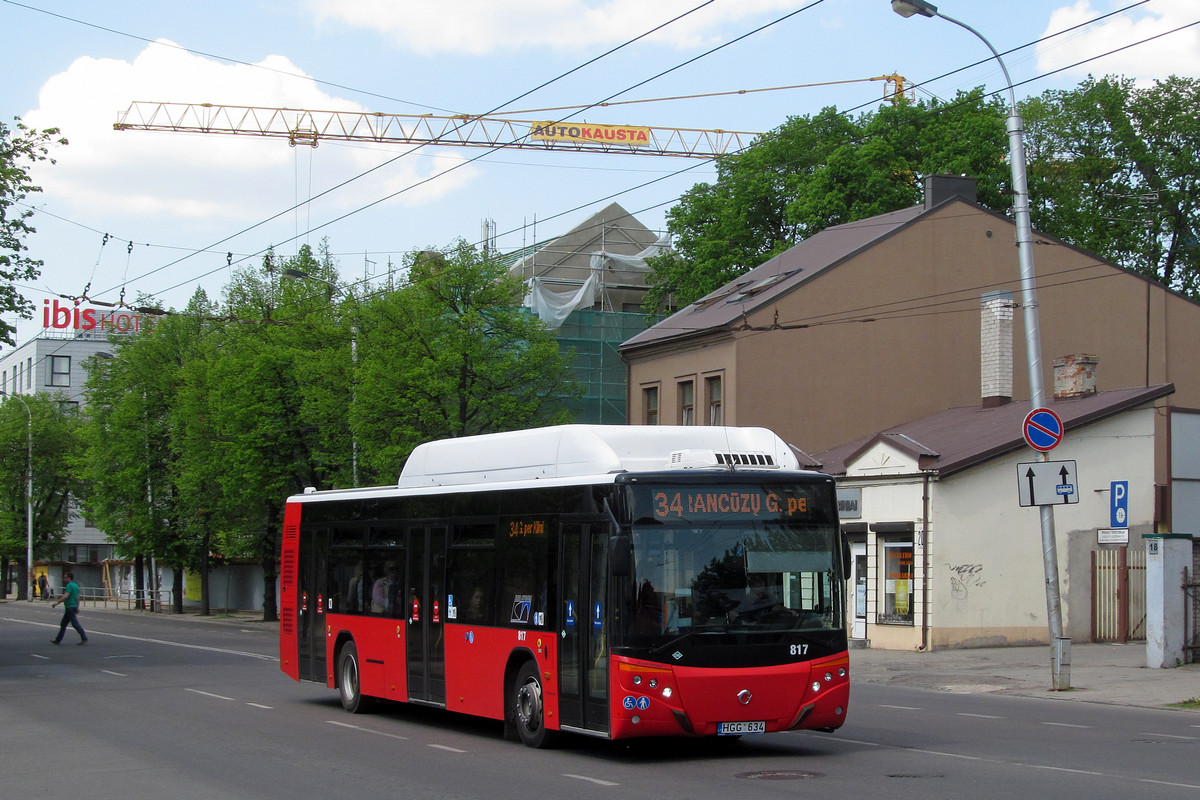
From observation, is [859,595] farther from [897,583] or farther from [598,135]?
[598,135]

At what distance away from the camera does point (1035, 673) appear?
880 inches

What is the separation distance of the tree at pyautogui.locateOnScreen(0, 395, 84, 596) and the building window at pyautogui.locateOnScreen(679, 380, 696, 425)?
5158 centimetres

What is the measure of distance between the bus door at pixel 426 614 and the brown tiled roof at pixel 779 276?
21.9m

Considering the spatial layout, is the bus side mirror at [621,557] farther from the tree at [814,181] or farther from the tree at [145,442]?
the tree at [145,442]

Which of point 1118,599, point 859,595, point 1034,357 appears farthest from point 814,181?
point 1034,357

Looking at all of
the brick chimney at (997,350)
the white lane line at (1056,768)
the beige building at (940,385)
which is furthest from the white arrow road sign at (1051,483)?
the brick chimney at (997,350)

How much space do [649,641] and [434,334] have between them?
25.0 m

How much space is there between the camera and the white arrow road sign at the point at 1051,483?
63.4 ft

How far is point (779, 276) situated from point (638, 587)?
2811 cm

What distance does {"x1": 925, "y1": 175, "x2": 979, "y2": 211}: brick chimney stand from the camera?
38.5m

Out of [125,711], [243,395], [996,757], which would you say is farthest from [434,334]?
[996,757]

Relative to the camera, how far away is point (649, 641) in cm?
1149

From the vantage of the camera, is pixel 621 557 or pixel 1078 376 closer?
pixel 621 557

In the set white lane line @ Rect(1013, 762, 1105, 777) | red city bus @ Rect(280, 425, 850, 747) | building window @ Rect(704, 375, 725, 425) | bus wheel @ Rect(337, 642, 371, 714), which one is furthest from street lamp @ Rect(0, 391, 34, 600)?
white lane line @ Rect(1013, 762, 1105, 777)
